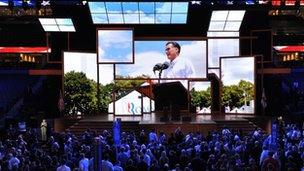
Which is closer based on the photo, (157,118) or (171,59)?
(157,118)

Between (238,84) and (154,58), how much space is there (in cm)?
547

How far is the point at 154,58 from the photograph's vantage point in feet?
119

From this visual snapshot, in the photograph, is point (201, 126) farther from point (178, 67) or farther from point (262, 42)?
point (262, 42)

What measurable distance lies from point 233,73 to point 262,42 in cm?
293

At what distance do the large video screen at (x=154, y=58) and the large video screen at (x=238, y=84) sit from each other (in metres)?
2.06

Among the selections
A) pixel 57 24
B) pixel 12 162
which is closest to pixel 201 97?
pixel 57 24

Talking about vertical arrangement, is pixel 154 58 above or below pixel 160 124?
above

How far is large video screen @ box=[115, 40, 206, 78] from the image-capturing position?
1423 inches

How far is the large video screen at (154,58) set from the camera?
119 ft

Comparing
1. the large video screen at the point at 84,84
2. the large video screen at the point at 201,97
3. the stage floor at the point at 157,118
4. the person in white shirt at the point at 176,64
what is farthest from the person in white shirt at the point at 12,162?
Answer: the large video screen at the point at 201,97

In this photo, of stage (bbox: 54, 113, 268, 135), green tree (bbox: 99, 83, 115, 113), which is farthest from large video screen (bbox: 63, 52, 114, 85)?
stage (bbox: 54, 113, 268, 135)

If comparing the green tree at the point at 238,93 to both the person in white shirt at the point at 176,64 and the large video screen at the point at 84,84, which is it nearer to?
the person in white shirt at the point at 176,64

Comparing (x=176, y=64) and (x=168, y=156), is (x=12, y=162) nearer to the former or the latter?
(x=168, y=156)

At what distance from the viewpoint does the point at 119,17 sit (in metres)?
36.9
